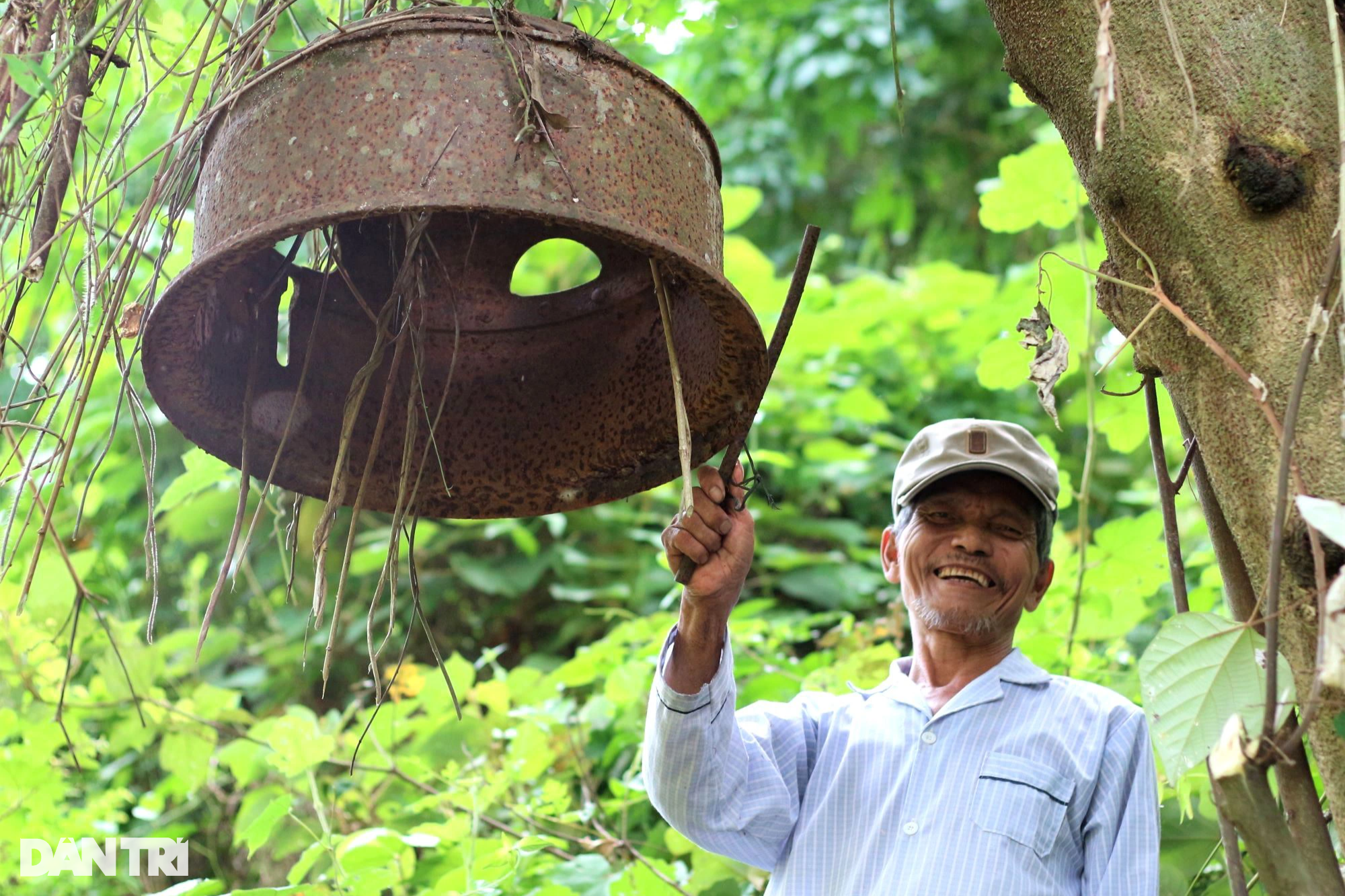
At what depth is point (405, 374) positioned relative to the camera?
1.46 metres

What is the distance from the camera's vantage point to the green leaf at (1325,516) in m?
0.76

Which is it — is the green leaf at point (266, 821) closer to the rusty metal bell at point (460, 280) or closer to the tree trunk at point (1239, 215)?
the rusty metal bell at point (460, 280)

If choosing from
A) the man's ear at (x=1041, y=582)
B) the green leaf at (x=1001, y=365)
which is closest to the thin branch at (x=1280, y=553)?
the man's ear at (x=1041, y=582)

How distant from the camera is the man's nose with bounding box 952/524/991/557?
1860 mm

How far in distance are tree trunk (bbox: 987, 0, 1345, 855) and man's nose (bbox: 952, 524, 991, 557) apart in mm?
786

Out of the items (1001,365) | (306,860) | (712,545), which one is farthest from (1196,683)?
(306,860)

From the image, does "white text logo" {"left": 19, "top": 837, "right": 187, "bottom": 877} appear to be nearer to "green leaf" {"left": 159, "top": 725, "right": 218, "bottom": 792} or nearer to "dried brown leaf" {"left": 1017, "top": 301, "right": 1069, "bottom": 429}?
"green leaf" {"left": 159, "top": 725, "right": 218, "bottom": 792}

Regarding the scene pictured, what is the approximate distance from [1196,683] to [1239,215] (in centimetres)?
37

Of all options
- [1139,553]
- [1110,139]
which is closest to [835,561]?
[1139,553]

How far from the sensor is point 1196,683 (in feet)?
3.01

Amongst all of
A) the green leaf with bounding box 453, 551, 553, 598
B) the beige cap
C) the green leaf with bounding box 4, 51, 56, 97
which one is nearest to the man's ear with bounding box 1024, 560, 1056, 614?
the beige cap

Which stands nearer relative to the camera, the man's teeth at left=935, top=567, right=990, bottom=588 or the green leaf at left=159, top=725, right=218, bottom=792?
the man's teeth at left=935, top=567, right=990, bottom=588

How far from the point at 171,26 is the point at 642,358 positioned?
98cm

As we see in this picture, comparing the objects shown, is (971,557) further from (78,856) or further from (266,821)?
(78,856)
